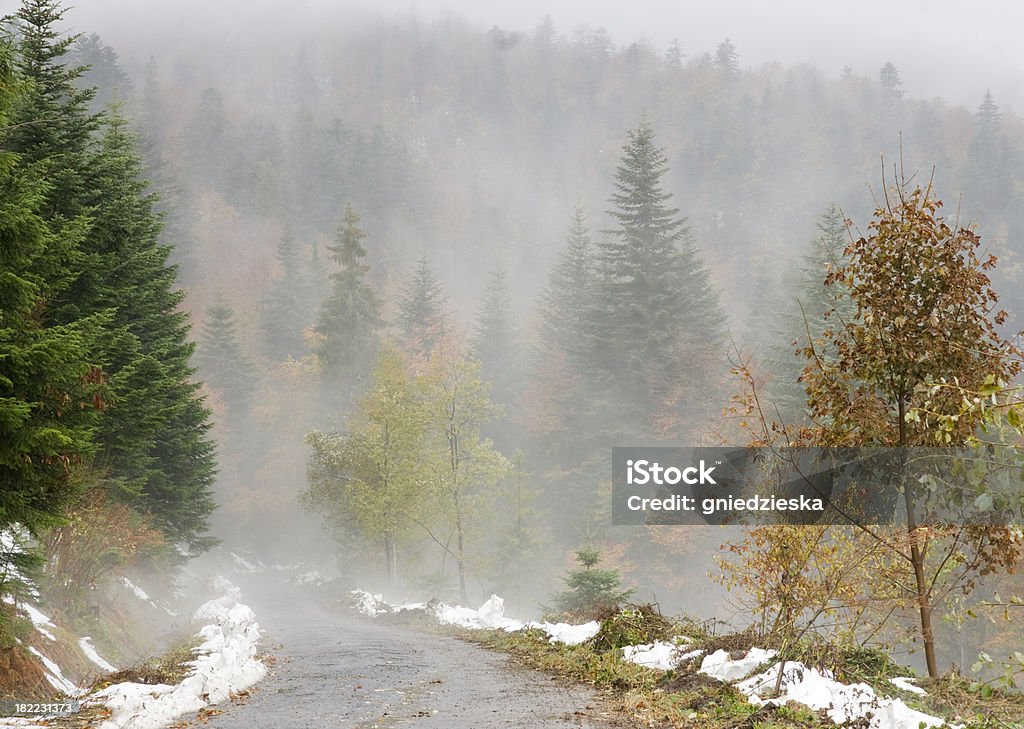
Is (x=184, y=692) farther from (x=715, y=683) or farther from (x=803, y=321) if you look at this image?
(x=803, y=321)

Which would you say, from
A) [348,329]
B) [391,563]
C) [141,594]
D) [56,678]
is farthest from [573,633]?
[348,329]

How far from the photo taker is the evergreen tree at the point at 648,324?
39750 millimetres

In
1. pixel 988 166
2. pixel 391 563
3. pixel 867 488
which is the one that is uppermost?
pixel 988 166

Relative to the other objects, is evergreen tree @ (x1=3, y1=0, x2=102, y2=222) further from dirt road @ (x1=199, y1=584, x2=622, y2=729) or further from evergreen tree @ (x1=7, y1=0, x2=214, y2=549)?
dirt road @ (x1=199, y1=584, x2=622, y2=729)

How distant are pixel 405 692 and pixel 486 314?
4828cm

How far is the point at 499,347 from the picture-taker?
5541cm

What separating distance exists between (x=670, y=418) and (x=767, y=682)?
30879mm

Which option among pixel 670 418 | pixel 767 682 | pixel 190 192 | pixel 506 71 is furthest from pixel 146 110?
pixel 767 682

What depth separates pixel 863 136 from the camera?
334 ft

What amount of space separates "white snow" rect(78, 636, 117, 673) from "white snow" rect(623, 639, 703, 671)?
818 centimetres

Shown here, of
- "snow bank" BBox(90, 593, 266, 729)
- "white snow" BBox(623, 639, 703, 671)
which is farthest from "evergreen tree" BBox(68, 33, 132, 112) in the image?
"white snow" BBox(623, 639, 703, 671)

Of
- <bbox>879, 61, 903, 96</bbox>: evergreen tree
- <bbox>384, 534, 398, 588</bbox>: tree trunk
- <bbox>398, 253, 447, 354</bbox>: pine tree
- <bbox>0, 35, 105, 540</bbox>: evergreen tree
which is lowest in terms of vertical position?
<bbox>384, 534, 398, 588</bbox>: tree trunk

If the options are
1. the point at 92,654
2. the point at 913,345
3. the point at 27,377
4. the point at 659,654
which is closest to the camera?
the point at 27,377

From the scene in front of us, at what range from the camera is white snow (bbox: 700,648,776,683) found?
8680mm
